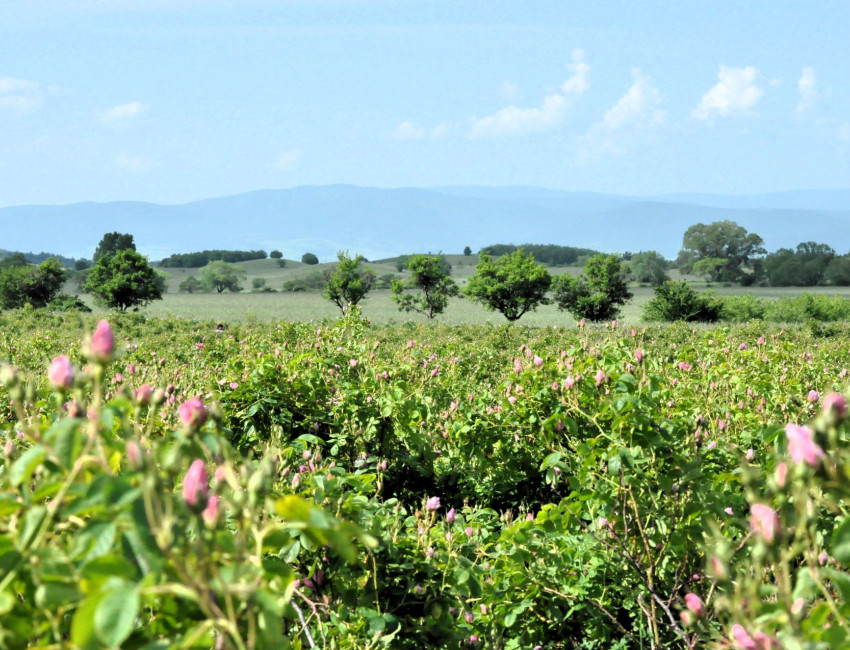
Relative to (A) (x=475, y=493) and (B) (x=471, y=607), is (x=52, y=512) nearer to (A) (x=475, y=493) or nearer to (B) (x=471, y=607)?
(B) (x=471, y=607)

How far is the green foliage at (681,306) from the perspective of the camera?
45.1 metres

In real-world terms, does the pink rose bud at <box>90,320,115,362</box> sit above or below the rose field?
above

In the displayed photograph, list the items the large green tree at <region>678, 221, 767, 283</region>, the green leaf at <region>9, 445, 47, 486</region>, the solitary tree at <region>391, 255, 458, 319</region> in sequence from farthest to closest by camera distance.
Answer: the large green tree at <region>678, 221, 767, 283</region>
the solitary tree at <region>391, 255, 458, 319</region>
the green leaf at <region>9, 445, 47, 486</region>

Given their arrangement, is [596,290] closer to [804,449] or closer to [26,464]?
[804,449]

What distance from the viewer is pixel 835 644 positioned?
1.11 metres

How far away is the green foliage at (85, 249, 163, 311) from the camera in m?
50.4

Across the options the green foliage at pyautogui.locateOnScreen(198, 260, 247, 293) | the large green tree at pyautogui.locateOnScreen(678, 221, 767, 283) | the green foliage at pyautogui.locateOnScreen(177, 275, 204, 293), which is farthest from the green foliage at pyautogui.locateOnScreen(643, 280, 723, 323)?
the large green tree at pyautogui.locateOnScreen(678, 221, 767, 283)

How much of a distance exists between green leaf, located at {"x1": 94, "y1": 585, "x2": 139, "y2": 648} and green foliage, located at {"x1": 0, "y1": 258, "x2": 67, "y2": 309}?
185 ft

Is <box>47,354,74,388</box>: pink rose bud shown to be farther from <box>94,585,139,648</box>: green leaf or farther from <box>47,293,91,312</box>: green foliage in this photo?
<box>47,293,91,312</box>: green foliage

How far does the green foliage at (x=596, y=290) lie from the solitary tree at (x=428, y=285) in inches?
311

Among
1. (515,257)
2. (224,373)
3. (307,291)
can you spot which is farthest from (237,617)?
(307,291)

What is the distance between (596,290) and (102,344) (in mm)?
53467

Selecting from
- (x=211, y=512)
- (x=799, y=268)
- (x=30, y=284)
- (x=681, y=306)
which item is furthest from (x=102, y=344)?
(x=799, y=268)

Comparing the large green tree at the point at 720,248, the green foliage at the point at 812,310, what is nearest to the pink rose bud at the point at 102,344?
the green foliage at the point at 812,310
